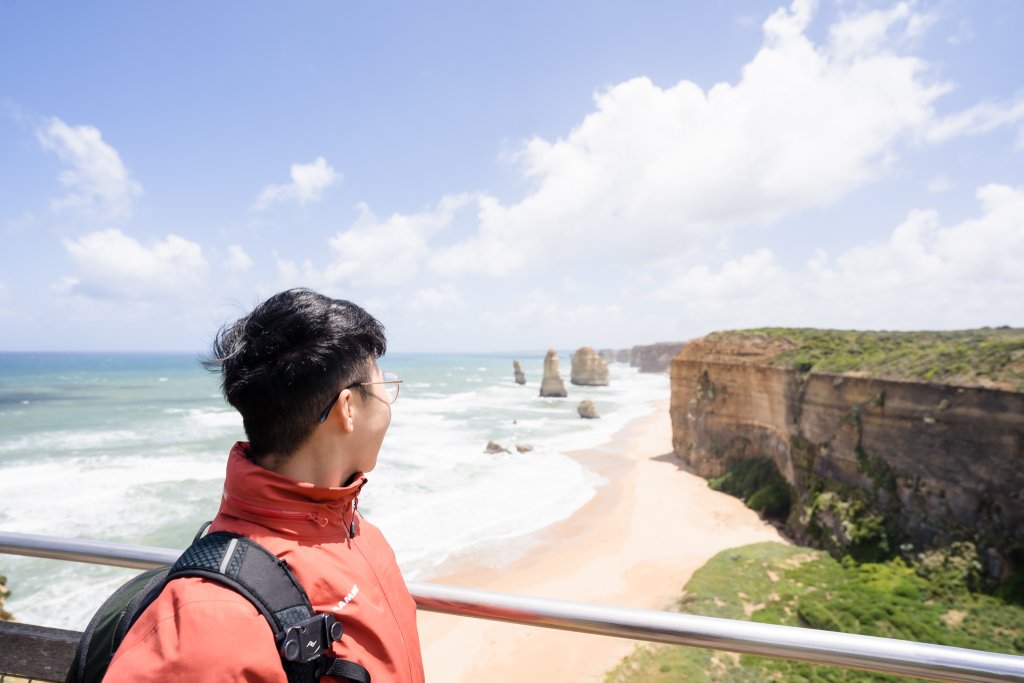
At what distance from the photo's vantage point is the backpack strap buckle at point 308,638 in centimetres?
101

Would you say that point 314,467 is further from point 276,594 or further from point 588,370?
point 588,370

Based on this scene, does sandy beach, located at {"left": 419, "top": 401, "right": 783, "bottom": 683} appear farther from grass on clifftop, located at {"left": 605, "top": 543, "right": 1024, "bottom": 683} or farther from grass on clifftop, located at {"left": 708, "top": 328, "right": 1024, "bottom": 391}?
grass on clifftop, located at {"left": 708, "top": 328, "right": 1024, "bottom": 391}

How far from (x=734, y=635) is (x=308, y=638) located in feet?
4.18

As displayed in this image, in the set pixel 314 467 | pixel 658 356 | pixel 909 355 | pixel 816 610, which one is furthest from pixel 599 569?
pixel 658 356

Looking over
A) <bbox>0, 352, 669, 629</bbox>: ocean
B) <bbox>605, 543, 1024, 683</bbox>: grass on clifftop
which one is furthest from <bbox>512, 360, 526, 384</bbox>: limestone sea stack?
<bbox>605, 543, 1024, 683</bbox>: grass on clifftop

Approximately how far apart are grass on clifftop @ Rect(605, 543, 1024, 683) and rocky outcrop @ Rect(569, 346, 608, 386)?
205 ft

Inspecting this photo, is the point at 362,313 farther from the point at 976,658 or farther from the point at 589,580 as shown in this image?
the point at 589,580

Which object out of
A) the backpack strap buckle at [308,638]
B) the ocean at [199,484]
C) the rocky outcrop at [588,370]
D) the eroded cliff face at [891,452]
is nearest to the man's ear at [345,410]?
the backpack strap buckle at [308,638]

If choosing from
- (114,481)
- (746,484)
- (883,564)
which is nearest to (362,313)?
(883,564)

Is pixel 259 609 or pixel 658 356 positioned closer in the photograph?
pixel 259 609

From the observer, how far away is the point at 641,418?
43.6m

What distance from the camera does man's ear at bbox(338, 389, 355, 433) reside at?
1463 mm

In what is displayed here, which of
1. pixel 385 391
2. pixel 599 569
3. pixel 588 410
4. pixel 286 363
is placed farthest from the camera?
pixel 588 410

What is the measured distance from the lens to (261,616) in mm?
1000
